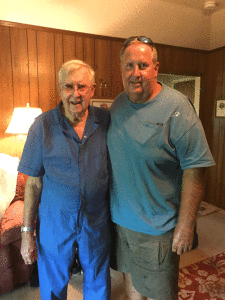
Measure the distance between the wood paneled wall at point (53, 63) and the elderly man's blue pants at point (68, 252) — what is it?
1817mm

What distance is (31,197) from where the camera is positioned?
47.7 inches

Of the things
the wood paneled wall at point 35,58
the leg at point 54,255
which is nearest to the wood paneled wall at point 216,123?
the wood paneled wall at point 35,58

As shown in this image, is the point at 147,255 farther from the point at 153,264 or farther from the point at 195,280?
the point at 195,280

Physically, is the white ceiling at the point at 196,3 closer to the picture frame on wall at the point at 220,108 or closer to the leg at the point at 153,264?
the picture frame on wall at the point at 220,108

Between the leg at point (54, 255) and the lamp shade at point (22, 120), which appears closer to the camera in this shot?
the leg at point (54, 255)

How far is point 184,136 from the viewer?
3.34 feet

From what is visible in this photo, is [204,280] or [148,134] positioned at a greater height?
[148,134]

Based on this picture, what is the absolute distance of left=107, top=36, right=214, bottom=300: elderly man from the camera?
1046 mm

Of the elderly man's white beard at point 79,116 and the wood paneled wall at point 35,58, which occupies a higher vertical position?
the wood paneled wall at point 35,58

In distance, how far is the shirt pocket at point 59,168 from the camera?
43.3 inches

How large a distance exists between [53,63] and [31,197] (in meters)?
2.01

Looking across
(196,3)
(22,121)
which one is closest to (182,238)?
(22,121)

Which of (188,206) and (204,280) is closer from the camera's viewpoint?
(188,206)

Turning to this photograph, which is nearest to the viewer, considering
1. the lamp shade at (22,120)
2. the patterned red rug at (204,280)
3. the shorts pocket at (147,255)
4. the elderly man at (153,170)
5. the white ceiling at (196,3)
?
the elderly man at (153,170)
